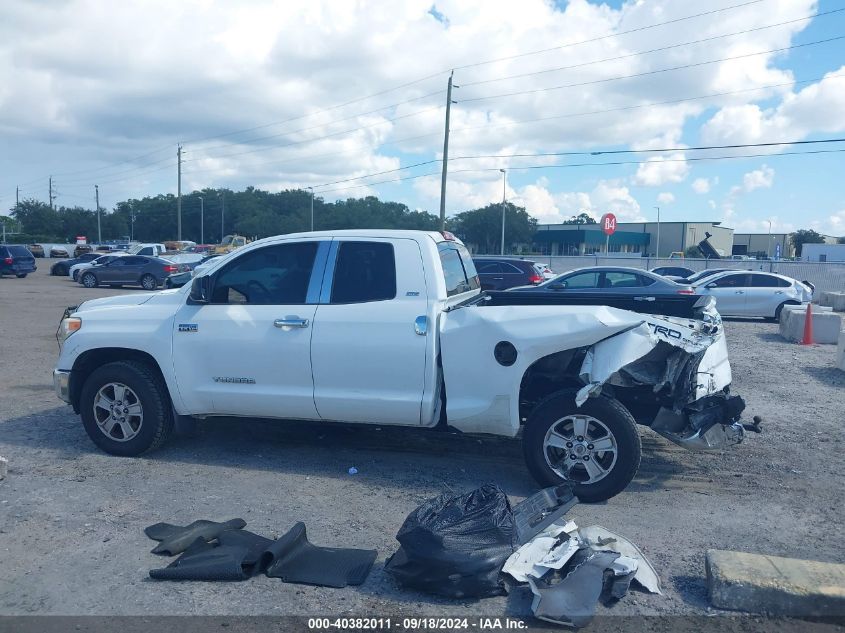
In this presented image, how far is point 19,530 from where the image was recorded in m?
5.08

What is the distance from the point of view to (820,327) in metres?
15.3

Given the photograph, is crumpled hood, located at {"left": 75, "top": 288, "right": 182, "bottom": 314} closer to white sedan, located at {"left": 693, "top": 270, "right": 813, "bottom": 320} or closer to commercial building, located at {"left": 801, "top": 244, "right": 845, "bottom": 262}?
white sedan, located at {"left": 693, "top": 270, "right": 813, "bottom": 320}

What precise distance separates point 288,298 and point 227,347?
2.14 ft

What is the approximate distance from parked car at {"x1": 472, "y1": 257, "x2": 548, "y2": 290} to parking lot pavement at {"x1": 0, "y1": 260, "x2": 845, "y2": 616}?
15274 mm

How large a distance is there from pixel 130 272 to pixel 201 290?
2967 centimetres

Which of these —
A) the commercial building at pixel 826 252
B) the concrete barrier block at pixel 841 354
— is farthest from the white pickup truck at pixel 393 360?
the commercial building at pixel 826 252

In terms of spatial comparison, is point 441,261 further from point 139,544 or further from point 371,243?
point 139,544

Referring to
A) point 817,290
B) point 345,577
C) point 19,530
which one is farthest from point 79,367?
point 817,290

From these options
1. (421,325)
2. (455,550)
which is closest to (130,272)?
(421,325)

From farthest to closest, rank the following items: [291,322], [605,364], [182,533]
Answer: [291,322] → [605,364] → [182,533]

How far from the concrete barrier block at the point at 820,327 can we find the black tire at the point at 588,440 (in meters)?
11.6

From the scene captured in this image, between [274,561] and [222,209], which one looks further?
[222,209]

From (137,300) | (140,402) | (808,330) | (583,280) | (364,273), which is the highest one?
(364,273)

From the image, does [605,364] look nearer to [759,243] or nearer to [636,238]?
[636,238]
